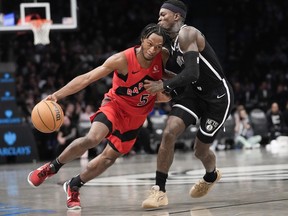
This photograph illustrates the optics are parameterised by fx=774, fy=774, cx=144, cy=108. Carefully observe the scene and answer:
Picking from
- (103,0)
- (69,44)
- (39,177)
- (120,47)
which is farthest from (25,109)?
(39,177)

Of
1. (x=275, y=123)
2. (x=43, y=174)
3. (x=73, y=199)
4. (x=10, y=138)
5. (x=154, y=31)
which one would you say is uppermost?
(x=154, y=31)

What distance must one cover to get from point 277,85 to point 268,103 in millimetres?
1479

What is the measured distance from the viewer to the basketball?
7082 mm

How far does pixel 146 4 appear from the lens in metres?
24.8

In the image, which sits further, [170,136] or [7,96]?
[7,96]

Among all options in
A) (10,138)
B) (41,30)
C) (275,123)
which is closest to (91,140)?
(41,30)

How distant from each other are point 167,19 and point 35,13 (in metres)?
8.02

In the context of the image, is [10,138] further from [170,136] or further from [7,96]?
[170,136]

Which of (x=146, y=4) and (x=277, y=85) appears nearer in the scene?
(x=277, y=85)

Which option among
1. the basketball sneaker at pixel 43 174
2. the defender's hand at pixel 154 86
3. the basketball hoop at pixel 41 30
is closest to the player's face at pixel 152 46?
the defender's hand at pixel 154 86

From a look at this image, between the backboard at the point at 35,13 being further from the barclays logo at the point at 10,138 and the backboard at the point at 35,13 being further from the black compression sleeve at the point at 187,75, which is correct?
the black compression sleeve at the point at 187,75

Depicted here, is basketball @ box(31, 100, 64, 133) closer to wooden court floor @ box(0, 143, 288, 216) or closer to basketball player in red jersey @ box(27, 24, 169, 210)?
basketball player in red jersey @ box(27, 24, 169, 210)

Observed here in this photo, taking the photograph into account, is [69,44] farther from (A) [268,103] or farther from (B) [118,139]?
(B) [118,139]

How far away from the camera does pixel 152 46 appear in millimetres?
6992
